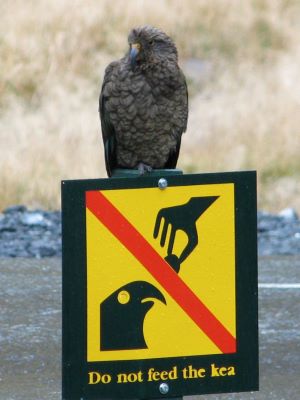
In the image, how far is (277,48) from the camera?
56.6 feet

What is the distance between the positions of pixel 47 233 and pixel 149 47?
484 cm

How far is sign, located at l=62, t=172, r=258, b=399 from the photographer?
3.96 meters

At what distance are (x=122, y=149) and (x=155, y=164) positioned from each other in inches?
7.3

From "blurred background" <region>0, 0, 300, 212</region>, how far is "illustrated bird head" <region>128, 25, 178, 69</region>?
6.85 metres

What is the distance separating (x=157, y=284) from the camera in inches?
156

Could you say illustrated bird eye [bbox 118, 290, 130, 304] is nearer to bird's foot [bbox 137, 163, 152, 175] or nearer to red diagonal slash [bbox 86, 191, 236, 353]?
red diagonal slash [bbox 86, 191, 236, 353]

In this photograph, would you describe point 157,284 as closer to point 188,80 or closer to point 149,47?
point 149,47

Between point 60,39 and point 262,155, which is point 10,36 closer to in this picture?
point 60,39

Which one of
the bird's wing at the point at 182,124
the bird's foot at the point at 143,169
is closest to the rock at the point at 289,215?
the bird's wing at the point at 182,124

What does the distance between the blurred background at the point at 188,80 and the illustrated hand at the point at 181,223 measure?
8739mm

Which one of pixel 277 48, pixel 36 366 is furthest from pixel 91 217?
pixel 277 48

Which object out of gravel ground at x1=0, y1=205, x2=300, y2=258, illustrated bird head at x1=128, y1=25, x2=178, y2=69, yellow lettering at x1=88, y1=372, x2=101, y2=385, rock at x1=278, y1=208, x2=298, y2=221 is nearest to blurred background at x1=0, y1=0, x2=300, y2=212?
rock at x1=278, y1=208, x2=298, y2=221

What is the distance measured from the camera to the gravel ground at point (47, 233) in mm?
9867

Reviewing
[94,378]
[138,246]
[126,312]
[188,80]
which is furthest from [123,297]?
[188,80]
